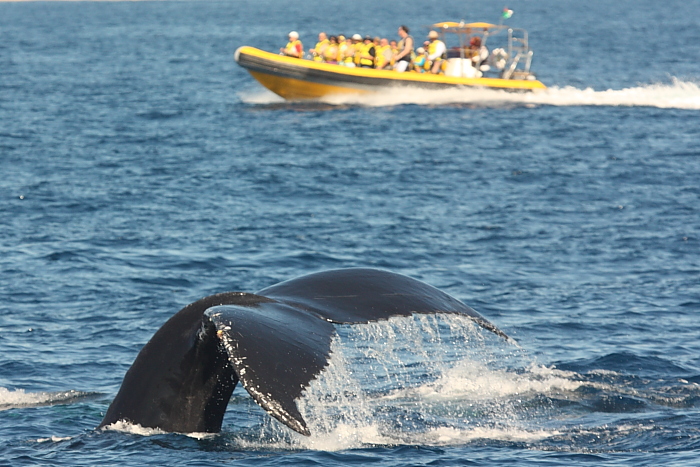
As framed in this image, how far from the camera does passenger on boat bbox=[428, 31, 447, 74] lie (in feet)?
89.0

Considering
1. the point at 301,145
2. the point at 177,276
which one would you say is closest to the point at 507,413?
the point at 177,276

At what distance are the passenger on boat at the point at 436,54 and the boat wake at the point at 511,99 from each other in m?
0.79

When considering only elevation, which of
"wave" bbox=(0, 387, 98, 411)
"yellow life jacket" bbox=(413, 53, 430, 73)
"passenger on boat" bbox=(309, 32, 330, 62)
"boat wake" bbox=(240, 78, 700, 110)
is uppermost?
"passenger on boat" bbox=(309, 32, 330, 62)

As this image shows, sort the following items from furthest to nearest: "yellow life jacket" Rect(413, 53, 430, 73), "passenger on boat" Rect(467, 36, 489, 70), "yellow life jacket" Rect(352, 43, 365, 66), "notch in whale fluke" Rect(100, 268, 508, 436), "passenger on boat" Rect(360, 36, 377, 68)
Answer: "yellow life jacket" Rect(413, 53, 430, 73) < "passenger on boat" Rect(467, 36, 489, 70) < "yellow life jacket" Rect(352, 43, 365, 66) < "passenger on boat" Rect(360, 36, 377, 68) < "notch in whale fluke" Rect(100, 268, 508, 436)

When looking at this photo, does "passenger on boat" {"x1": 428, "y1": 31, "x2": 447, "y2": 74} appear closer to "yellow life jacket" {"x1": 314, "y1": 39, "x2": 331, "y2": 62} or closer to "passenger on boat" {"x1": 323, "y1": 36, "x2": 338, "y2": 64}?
"passenger on boat" {"x1": 323, "y1": 36, "x2": 338, "y2": 64}

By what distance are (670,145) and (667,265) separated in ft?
33.7

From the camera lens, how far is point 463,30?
88.8 feet

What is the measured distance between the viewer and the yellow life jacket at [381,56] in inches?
1069

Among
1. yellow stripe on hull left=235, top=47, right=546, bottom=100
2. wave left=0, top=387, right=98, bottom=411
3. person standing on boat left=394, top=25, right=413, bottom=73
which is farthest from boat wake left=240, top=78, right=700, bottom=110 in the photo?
wave left=0, top=387, right=98, bottom=411

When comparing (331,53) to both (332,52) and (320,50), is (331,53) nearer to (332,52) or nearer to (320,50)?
(332,52)

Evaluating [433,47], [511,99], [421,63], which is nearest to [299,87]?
[421,63]

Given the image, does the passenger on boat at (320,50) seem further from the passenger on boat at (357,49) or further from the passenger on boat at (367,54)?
the passenger on boat at (367,54)

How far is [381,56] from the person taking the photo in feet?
89.3

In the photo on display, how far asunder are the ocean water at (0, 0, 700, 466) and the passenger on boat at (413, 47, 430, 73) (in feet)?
2.79
